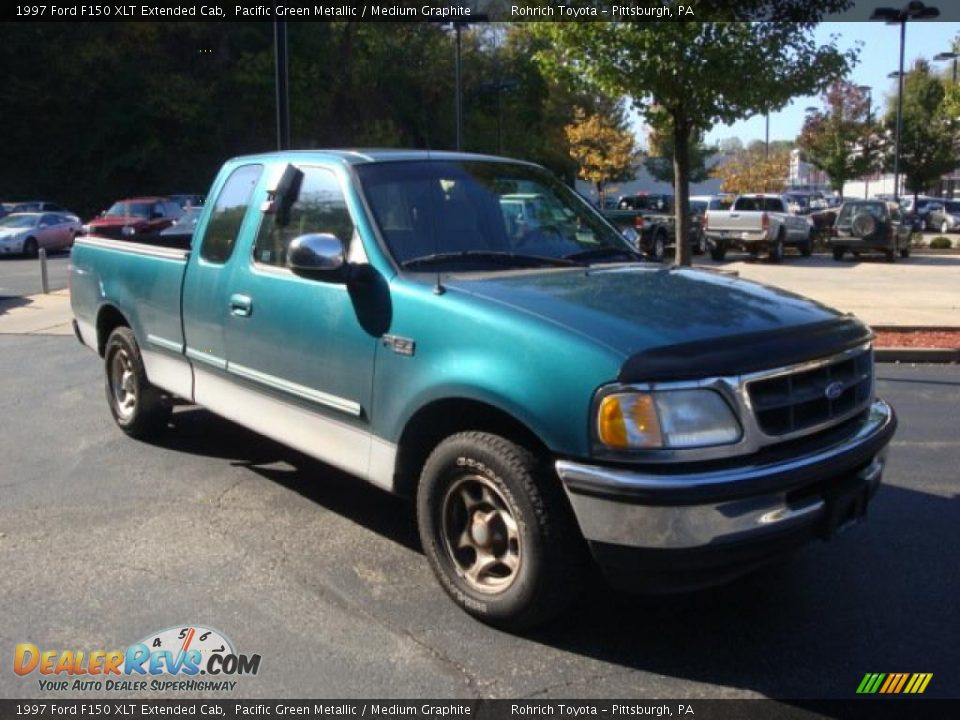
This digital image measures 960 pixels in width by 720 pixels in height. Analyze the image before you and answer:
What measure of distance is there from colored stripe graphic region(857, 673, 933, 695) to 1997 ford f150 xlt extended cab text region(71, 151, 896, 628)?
538mm

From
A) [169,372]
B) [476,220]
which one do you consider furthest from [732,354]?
[169,372]

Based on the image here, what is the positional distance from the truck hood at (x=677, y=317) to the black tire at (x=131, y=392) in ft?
10.3

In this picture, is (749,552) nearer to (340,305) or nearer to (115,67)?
(340,305)

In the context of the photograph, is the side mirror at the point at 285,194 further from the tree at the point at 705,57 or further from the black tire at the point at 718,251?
the black tire at the point at 718,251

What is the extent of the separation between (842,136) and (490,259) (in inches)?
1738

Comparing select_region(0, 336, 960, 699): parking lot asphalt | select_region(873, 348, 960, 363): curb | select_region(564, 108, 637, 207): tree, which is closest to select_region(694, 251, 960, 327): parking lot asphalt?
select_region(873, 348, 960, 363): curb

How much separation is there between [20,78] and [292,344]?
146ft

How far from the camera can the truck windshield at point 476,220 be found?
14.6 ft

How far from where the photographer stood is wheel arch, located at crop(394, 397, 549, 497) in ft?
12.1

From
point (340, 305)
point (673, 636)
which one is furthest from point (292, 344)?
point (673, 636)

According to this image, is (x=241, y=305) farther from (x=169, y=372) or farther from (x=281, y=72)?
(x=281, y=72)

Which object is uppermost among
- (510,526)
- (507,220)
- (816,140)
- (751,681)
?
(816,140)

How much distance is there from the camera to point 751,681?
11.3 feet

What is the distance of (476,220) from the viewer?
4.70m
